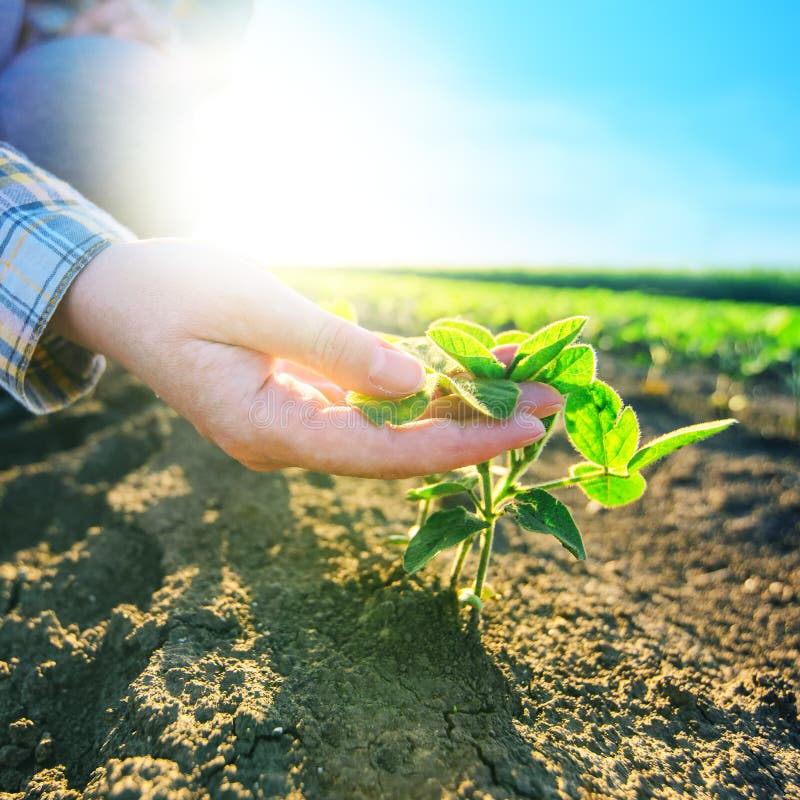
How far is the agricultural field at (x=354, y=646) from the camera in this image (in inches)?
46.7

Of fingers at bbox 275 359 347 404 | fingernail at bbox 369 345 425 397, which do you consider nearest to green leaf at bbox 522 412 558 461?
fingernail at bbox 369 345 425 397

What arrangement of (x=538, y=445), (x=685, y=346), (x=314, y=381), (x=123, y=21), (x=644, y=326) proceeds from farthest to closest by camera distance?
(x=644, y=326)
(x=685, y=346)
(x=123, y=21)
(x=314, y=381)
(x=538, y=445)

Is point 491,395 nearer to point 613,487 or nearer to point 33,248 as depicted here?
point 613,487

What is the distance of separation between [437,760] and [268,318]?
1.00 m

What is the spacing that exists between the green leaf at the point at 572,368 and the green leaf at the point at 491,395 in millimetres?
113

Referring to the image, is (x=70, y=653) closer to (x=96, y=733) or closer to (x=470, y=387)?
(x=96, y=733)

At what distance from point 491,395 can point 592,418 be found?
10.7 inches

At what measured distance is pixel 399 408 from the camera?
1301 mm

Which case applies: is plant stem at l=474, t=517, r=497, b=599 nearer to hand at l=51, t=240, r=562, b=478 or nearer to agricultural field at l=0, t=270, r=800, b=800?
agricultural field at l=0, t=270, r=800, b=800

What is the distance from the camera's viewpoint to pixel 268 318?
1.33 m

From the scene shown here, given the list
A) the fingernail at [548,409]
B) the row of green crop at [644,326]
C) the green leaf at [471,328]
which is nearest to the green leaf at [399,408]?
the green leaf at [471,328]

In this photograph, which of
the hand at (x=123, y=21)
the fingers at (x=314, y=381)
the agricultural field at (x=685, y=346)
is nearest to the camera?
the fingers at (x=314, y=381)

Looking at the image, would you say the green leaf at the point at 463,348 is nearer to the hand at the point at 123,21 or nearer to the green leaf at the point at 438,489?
the green leaf at the point at 438,489

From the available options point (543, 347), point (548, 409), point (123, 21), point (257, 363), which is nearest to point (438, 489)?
point (548, 409)
